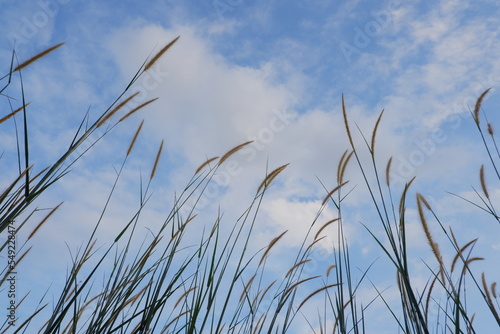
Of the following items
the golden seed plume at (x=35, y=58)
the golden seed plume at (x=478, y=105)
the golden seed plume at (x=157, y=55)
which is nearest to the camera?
the golden seed plume at (x=35, y=58)

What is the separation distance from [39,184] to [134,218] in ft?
1.50

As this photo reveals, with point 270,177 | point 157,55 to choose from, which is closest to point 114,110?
point 157,55

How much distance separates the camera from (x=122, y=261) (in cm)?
165

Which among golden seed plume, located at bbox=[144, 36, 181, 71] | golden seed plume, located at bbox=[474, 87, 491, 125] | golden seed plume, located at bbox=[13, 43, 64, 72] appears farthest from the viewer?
golden seed plume, located at bbox=[474, 87, 491, 125]

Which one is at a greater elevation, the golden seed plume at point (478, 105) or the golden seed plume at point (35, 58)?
the golden seed plume at point (478, 105)

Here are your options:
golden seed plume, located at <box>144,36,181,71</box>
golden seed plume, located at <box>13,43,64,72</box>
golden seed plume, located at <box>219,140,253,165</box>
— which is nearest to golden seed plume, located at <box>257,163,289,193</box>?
golden seed plume, located at <box>219,140,253,165</box>

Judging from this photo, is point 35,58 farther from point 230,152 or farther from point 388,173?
point 388,173

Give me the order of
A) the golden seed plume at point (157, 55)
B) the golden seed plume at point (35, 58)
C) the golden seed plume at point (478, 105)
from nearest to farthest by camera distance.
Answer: the golden seed plume at point (35, 58) < the golden seed plume at point (157, 55) < the golden seed plume at point (478, 105)

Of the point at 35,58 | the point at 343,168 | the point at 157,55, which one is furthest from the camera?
the point at 343,168

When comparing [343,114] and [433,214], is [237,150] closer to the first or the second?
[343,114]

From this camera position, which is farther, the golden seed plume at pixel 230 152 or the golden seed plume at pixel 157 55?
the golden seed plume at pixel 230 152

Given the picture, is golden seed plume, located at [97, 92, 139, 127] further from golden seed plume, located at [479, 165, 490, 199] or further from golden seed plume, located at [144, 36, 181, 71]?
golden seed plume, located at [479, 165, 490, 199]

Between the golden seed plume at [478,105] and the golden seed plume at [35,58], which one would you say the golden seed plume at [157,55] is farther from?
the golden seed plume at [478,105]

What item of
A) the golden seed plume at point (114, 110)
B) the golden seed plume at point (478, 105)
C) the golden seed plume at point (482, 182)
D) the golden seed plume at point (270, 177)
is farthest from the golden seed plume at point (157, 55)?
the golden seed plume at point (482, 182)
